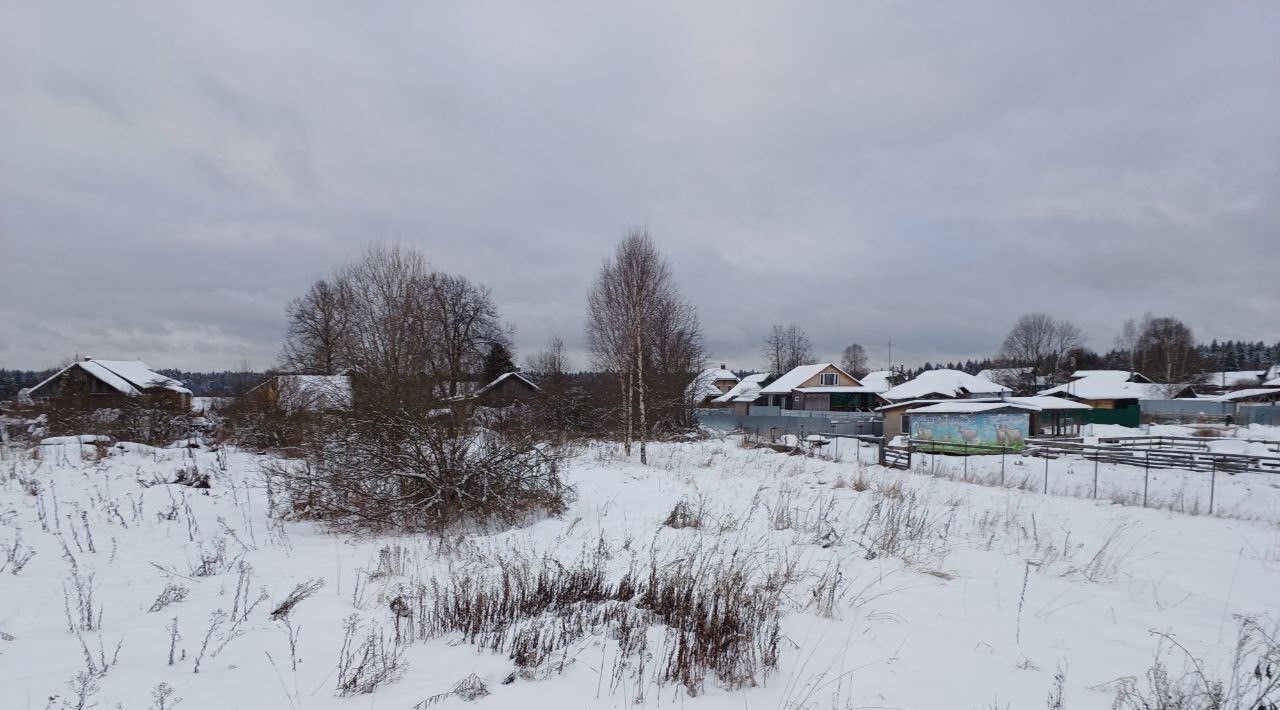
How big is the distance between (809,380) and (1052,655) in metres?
53.2

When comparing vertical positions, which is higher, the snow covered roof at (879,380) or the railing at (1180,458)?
the snow covered roof at (879,380)

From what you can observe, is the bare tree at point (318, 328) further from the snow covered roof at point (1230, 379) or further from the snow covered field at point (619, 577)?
the snow covered roof at point (1230, 379)

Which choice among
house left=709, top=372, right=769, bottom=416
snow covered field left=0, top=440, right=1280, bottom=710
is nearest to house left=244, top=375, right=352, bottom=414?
snow covered field left=0, top=440, right=1280, bottom=710

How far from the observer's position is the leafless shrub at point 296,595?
4.64 metres

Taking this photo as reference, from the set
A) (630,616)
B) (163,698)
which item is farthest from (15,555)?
(630,616)

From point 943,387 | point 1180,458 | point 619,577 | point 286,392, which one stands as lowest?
point 1180,458

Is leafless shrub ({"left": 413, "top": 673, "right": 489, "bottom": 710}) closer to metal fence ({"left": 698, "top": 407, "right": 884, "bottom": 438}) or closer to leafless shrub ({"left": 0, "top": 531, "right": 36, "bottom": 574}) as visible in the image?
leafless shrub ({"left": 0, "top": 531, "right": 36, "bottom": 574})

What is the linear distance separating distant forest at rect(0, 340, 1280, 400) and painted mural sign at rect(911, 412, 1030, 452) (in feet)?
108

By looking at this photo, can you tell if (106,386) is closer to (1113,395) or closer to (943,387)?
(943,387)

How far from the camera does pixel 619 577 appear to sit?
225 inches

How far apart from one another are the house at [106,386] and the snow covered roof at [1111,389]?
2656 inches

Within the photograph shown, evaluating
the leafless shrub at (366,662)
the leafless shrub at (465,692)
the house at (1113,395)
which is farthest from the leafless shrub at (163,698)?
the house at (1113,395)

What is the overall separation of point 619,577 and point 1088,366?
11917cm

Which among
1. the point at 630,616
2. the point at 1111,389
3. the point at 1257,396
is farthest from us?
the point at 1257,396
